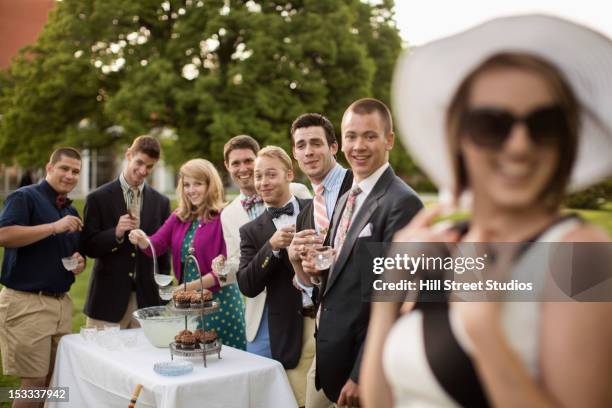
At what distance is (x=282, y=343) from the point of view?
340 centimetres

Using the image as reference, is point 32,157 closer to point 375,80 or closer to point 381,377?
point 375,80

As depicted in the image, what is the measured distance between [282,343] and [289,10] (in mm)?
13182

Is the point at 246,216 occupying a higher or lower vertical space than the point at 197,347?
higher

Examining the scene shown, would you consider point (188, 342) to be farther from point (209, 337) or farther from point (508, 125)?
point (508, 125)

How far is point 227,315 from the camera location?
4055mm

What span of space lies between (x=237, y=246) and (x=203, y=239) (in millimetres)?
253

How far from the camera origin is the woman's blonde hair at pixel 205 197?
13.6 feet

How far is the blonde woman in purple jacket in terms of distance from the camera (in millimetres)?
4035

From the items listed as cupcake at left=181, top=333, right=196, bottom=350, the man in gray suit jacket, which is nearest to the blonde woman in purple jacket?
cupcake at left=181, top=333, right=196, bottom=350

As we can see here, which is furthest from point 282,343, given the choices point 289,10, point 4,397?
point 289,10

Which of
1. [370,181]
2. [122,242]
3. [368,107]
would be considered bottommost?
[122,242]

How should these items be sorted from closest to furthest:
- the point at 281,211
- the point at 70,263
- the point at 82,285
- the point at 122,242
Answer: the point at 281,211 < the point at 70,263 < the point at 122,242 < the point at 82,285

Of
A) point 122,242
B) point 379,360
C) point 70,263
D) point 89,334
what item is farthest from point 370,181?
point 122,242

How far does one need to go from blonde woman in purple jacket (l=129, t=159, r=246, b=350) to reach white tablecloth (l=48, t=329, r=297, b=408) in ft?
1.82
